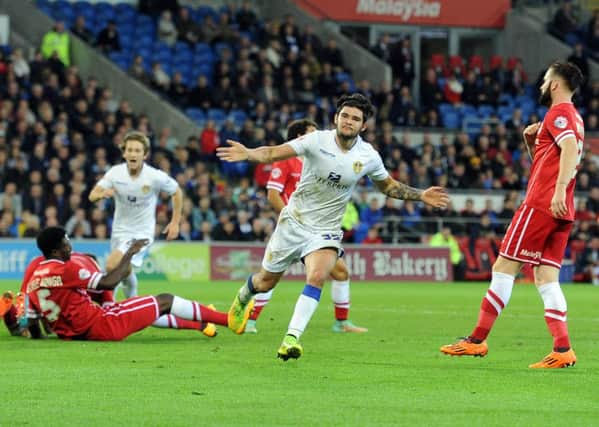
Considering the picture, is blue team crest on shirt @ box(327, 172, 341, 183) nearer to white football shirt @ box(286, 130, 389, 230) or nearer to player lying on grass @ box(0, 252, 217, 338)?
white football shirt @ box(286, 130, 389, 230)

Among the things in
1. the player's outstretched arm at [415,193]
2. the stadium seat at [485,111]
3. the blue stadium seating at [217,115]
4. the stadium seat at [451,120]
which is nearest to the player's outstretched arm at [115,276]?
the player's outstretched arm at [415,193]

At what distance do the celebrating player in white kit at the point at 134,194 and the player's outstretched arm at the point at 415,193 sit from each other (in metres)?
4.14

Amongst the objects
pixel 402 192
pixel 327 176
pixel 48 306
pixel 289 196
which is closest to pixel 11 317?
pixel 48 306

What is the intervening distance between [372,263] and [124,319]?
16161mm

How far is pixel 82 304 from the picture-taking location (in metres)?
11.5

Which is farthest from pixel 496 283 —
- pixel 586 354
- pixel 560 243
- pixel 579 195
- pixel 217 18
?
pixel 217 18

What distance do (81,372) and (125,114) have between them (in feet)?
65.9

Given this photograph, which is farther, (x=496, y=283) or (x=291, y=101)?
(x=291, y=101)

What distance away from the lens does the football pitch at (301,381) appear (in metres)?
7.20

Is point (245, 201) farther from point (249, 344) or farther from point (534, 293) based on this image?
point (249, 344)

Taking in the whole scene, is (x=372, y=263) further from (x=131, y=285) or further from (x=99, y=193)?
(x=99, y=193)

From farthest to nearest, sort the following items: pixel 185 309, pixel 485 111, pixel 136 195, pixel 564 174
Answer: pixel 485 111
pixel 136 195
pixel 185 309
pixel 564 174

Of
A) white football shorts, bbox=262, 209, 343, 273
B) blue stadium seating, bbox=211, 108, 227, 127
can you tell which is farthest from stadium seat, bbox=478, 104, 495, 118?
white football shorts, bbox=262, 209, 343, 273

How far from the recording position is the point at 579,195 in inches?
1266
